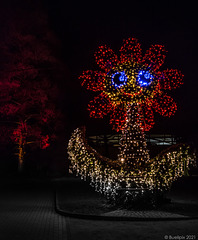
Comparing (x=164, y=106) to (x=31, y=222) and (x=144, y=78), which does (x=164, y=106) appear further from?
(x=31, y=222)

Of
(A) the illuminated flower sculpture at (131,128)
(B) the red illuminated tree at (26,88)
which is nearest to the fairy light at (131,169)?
(A) the illuminated flower sculpture at (131,128)

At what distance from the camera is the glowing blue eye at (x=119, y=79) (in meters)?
12.7

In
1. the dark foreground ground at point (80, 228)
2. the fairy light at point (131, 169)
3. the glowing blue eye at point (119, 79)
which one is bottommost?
the dark foreground ground at point (80, 228)

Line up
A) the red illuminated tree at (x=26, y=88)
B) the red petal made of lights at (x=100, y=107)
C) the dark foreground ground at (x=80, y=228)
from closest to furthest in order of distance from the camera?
the dark foreground ground at (x=80, y=228) → the red petal made of lights at (x=100, y=107) → the red illuminated tree at (x=26, y=88)

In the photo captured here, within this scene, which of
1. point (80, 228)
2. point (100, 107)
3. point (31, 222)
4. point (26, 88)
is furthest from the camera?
point (26, 88)

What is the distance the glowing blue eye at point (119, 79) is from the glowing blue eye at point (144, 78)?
493 millimetres

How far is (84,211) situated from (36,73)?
19.6 meters

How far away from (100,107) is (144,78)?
1.83 metres

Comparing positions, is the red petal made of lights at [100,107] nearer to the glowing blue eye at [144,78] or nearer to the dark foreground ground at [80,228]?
the glowing blue eye at [144,78]

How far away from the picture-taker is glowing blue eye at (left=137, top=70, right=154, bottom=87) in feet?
41.4

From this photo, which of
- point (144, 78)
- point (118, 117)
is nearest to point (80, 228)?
point (118, 117)

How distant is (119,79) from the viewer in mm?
12703

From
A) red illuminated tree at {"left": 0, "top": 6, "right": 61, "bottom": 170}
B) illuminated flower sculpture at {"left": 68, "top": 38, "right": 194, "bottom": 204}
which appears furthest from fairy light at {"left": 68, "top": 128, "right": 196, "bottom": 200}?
red illuminated tree at {"left": 0, "top": 6, "right": 61, "bottom": 170}

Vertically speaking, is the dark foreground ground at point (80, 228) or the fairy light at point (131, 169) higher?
the fairy light at point (131, 169)
